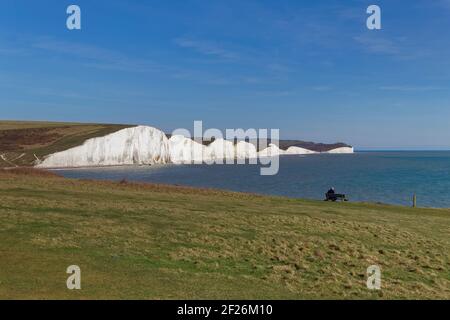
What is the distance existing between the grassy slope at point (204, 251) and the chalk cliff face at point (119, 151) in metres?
99.4

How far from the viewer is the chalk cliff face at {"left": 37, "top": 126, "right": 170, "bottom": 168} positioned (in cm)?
12144

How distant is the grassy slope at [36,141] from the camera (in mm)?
112938

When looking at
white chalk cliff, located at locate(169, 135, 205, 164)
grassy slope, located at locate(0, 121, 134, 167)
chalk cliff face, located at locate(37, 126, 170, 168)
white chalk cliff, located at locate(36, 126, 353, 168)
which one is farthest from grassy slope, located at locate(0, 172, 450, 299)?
white chalk cliff, located at locate(169, 135, 205, 164)

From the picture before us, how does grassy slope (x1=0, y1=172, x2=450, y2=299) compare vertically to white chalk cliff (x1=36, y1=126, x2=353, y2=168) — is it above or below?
below

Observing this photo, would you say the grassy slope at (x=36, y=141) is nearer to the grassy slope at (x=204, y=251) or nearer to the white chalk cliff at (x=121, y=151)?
the white chalk cliff at (x=121, y=151)

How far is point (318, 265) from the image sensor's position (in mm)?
15789

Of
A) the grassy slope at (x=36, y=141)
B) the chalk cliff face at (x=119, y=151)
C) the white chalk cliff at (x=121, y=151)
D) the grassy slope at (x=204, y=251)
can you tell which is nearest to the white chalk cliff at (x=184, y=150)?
the white chalk cliff at (x=121, y=151)

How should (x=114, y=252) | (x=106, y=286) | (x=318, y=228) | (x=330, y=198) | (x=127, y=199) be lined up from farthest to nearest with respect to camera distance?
1. (x=330, y=198)
2. (x=127, y=199)
3. (x=318, y=228)
4. (x=114, y=252)
5. (x=106, y=286)

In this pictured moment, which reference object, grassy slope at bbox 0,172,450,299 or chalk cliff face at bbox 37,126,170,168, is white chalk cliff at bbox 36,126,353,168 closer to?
chalk cliff face at bbox 37,126,170,168

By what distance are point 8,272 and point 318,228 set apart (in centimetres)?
1650

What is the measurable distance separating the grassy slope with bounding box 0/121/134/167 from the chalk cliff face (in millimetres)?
2410
